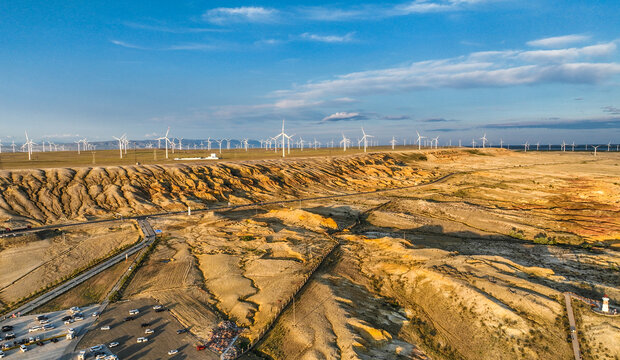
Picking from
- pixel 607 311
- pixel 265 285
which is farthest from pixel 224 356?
pixel 607 311

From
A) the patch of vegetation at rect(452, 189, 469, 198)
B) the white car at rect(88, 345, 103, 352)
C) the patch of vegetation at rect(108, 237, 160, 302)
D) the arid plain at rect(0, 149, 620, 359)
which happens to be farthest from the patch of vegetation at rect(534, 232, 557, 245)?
the white car at rect(88, 345, 103, 352)

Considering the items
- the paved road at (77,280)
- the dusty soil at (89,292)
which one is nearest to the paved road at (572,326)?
the dusty soil at (89,292)

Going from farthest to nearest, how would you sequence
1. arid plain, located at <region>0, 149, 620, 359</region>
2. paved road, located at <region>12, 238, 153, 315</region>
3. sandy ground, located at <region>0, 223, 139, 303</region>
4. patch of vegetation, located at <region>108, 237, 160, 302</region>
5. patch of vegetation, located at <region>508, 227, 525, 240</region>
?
patch of vegetation, located at <region>508, 227, 525, 240</region> < sandy ground, located at <region>0, 223, 139, 303</region> < patch of vegetation, located at <region>108, 237, 160, 302</region> < paved road, located at <region>12, 238, 153, 315</region> < arid plain, located at <region>0, 149, 620, 359</region>

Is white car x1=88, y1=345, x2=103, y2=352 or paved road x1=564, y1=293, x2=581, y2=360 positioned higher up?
paved road x1=564, y1=293, x2=581, y2=360

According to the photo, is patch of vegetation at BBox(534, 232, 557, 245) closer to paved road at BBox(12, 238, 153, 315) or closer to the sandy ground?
paved road at BBox(12, 238, 153, 315)

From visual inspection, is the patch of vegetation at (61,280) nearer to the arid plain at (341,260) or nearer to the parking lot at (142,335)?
the arid plain at (341,260)

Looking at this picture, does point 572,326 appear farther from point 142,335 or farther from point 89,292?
point 89,292
